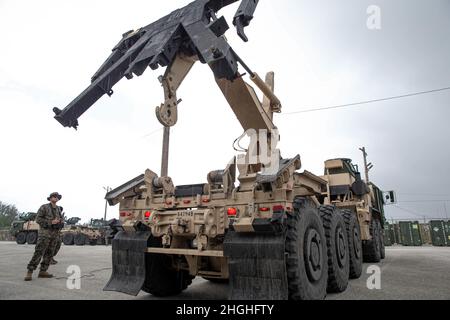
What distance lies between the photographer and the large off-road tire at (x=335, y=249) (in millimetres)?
4645

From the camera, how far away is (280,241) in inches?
133

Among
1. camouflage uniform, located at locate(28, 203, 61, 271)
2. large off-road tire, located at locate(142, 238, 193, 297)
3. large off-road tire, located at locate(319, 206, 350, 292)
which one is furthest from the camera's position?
camouflage uniform, located at locate(28, 203, 61, 271)

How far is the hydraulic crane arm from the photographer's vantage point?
390 cm

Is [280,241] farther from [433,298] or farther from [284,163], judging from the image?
[433,298]

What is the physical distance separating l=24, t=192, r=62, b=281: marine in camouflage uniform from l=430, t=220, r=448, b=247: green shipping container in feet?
74.5

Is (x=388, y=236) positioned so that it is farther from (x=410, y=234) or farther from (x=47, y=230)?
(x=47, y=230)

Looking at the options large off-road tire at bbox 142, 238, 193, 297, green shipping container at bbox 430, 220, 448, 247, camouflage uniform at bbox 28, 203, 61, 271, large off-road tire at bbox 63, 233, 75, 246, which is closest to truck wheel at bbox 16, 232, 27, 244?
large off-road tire at bbox 63, 233, 75, 246

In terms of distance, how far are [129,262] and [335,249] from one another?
10.2 ft

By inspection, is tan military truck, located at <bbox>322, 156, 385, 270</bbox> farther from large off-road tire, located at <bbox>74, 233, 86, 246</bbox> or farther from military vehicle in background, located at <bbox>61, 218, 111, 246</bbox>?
large off-road tire, located at <bbox>74, 233, 86, 246</bbox>

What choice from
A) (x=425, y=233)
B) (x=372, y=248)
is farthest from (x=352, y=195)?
(x=425, y=233)

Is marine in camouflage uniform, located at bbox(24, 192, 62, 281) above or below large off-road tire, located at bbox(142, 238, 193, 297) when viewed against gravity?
above

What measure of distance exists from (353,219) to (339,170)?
2366 millimetres

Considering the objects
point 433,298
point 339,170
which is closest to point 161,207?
point 433,298

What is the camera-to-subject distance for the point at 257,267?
3416 mm
